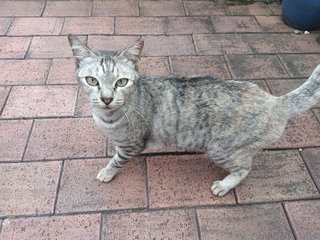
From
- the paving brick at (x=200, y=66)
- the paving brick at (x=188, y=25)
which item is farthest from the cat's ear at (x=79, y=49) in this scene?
the paving brick at (x=188, y=25)

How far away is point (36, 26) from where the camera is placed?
425 cm

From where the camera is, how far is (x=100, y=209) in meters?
2.54

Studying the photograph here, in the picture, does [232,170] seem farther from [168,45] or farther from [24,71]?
[24,71]

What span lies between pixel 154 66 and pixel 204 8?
149 cm

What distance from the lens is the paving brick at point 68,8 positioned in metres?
4.51

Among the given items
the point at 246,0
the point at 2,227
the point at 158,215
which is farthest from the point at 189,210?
the point at 246,0

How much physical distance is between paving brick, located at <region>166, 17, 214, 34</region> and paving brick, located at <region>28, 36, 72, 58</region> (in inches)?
48.5

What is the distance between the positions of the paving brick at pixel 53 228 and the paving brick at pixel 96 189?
3.1 inches

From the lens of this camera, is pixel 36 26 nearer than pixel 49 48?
No

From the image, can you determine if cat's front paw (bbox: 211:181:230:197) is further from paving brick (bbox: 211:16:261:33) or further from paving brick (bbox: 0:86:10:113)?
paving brick (bbox: 211:16:261:33)

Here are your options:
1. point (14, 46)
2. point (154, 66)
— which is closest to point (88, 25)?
point (14, 46)

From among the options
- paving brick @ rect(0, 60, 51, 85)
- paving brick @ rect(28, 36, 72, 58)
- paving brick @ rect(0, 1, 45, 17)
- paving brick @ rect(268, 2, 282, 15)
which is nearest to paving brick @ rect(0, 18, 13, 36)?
paving brick @ rect(0, 1, 45, 17)

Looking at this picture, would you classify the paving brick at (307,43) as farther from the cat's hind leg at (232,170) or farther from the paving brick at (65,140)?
the paving brick at (65,140)

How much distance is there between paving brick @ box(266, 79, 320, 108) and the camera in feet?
11.5
